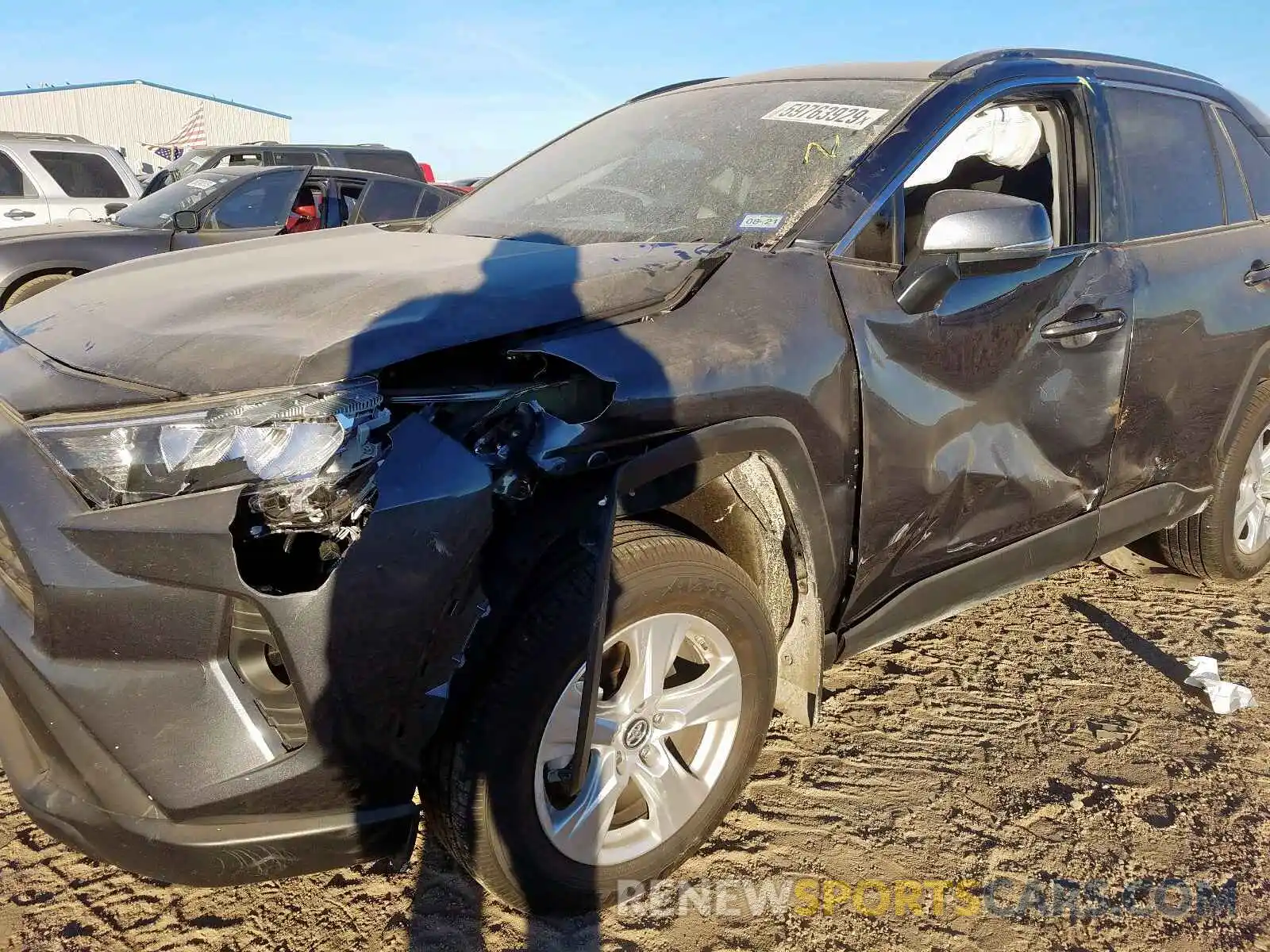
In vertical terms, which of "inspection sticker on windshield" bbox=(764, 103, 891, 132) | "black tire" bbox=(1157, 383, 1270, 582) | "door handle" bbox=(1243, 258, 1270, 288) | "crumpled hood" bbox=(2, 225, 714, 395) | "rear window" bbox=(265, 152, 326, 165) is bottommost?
"black tire" bbox=(1157, 383, 1270, 582)

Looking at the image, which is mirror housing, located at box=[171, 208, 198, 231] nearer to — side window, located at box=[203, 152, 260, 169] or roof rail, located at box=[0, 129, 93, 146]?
roof rail, located at box=[0, 129, 93, 146]

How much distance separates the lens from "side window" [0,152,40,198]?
9672 mm

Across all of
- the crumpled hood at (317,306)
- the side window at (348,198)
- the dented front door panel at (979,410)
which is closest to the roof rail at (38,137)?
the side window at (348,198)

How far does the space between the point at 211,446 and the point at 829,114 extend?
6.41ft

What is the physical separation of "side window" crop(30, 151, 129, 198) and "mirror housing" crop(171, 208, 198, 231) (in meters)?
4.39

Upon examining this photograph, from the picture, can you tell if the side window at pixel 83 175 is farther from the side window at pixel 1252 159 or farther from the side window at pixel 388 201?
the side window at pixel 1252 159

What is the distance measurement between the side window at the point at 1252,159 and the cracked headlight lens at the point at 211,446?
141 inches

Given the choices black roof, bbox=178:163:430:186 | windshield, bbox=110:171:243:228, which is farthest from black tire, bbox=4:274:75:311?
black roof, bbox=178:163:430:186

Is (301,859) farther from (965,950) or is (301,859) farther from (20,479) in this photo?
(965,950)

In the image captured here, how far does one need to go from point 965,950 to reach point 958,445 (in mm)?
1190

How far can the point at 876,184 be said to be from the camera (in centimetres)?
239

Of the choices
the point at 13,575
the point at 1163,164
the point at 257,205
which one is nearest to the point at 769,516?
the point at 13,575

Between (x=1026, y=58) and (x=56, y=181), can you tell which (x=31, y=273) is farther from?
(x=1026, y=58)

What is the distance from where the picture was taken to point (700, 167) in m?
2.76
